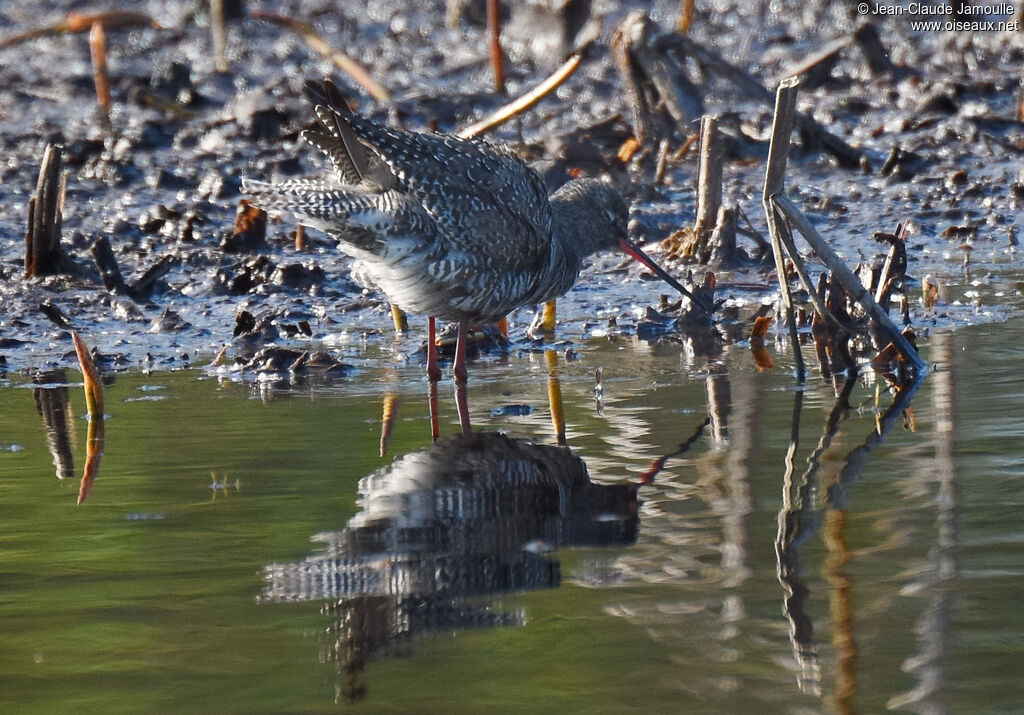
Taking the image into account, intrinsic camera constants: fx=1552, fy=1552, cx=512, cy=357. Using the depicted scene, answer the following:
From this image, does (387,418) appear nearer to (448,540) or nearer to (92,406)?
(92,406)

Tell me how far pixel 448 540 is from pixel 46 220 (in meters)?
5.29

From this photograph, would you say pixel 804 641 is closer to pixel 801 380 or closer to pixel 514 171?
pixel 801 380

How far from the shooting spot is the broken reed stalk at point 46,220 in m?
8.87

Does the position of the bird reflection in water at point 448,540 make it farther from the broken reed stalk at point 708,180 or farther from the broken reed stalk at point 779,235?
the broken reed stalk at point 708,180

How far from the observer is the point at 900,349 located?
678cm

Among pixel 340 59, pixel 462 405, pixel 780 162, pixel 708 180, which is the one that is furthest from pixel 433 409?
pixel 340 59

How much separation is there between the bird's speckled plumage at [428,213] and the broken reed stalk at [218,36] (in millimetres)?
8537

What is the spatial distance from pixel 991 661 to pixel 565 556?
1342 mm

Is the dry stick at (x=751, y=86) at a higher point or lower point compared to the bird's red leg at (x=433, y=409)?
higher

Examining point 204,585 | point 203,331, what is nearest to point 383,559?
point 204,585

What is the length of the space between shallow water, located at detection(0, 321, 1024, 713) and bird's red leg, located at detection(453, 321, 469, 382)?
1.80 ft

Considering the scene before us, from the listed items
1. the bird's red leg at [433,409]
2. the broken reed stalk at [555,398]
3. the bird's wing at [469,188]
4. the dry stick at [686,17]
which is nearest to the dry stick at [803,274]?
the broken reed stalk at [555,398]

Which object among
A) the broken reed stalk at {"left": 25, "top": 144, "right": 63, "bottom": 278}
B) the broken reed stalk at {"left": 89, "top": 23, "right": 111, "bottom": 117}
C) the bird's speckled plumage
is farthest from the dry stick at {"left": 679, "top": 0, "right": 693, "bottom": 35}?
the bird's speckled plumage

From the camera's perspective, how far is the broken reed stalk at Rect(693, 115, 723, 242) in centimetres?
922
